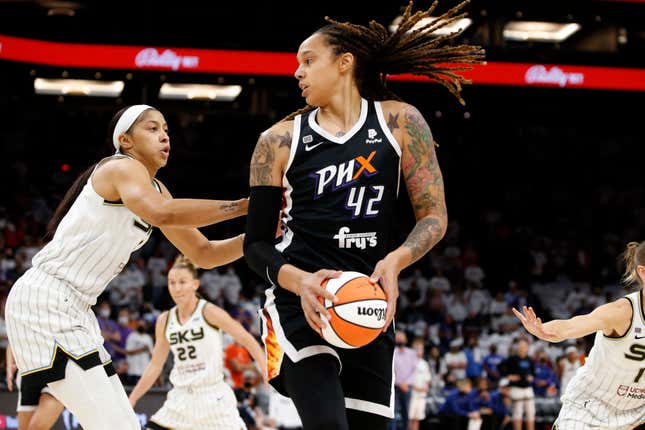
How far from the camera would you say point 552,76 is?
17016 mm

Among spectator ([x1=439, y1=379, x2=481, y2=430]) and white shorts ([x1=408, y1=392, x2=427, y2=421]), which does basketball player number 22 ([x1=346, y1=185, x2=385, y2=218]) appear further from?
spectator ([x1=439, y1=379, x2=481, y2=430])

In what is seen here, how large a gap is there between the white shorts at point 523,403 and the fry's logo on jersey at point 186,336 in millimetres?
7408

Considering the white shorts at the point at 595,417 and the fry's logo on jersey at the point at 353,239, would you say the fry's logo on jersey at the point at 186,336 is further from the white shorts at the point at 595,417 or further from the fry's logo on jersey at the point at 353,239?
the fry's logo on jersey at the point at 353,239

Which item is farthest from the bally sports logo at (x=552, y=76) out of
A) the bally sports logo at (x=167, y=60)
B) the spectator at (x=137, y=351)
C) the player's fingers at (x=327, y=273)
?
the player's fingers at (x=327, y=273)

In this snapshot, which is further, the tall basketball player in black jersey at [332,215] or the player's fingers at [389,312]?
the tall basketball player in black jersey at [332,215]

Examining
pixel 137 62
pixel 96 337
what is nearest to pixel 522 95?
pixel 137 62

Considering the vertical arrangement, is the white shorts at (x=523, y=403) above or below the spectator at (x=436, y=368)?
below

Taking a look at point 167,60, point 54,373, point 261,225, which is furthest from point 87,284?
point 167,60

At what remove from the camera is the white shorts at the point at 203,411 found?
7469 millimetres

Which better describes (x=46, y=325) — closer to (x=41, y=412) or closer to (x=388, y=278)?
(x=41, y=412)

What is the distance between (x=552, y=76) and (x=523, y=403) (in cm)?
618

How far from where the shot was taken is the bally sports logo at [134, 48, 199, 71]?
15938 millimetres

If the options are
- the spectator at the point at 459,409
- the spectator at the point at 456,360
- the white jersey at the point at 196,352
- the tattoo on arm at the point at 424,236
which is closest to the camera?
the tattoo on arm at the point at 424,236


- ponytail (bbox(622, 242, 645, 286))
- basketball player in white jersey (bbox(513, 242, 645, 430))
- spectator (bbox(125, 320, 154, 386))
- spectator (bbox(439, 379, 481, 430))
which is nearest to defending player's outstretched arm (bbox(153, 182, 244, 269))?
basketball player in white jersey (bbox(513, 242, 645, 430))
